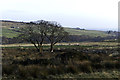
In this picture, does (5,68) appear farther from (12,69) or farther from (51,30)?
(51,30)

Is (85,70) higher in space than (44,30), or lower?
lower

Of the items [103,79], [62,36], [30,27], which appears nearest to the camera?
[103,79]

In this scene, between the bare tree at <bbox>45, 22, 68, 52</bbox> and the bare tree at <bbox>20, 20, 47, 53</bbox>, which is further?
the bare tree at <bbox>45, 22, 68, 52</bbox>

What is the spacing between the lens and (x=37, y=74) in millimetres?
8938

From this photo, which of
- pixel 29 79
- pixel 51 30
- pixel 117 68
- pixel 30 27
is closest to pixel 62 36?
pixel 51 30

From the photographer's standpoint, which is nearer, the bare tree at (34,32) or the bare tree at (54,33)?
the bare tree at (34,32)

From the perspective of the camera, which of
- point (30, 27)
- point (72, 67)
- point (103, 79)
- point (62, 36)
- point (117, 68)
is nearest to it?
point (103, 79)

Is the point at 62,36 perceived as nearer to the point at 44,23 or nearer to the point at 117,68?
the point at 44,23

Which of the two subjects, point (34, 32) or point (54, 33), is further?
point (54, 33)

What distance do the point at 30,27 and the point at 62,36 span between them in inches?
284

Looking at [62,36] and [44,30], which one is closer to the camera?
[44,30]

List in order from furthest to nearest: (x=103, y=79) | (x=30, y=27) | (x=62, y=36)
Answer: (x=62, y=36), (x=30, y=27), (x=103, y=79)

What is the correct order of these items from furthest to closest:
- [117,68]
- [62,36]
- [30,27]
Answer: [62,36] < [30,27] < [117,68]

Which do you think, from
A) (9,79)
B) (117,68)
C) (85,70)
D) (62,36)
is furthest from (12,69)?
(62,36)
